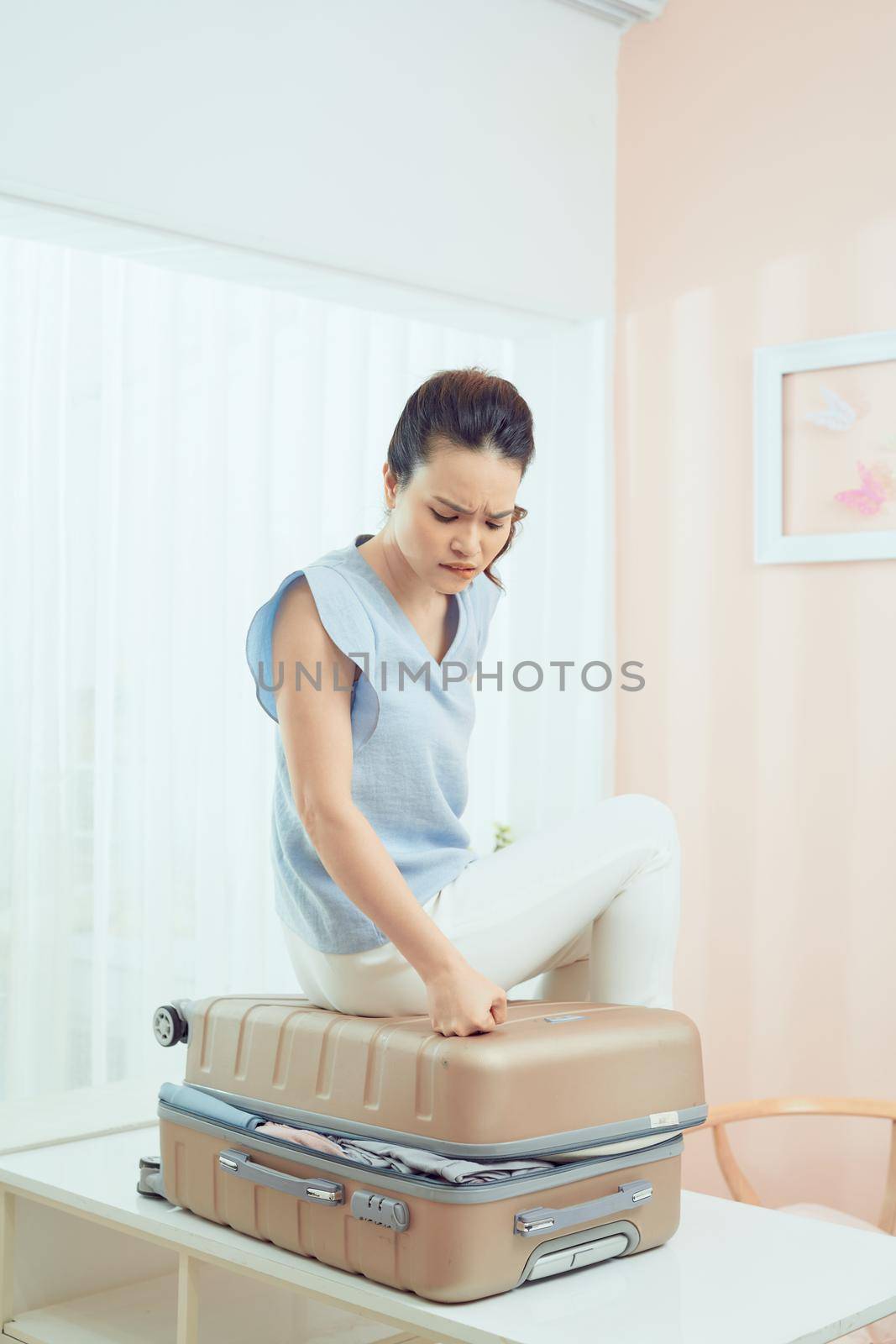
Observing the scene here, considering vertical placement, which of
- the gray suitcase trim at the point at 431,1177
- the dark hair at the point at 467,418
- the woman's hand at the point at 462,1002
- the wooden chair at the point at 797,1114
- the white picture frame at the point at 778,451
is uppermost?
the white picture frame at the point at 778,451

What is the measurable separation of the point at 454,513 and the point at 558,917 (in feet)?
1.31

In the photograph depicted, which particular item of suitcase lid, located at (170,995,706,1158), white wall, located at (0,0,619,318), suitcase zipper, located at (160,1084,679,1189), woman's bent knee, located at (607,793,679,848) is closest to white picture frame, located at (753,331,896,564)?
white wall, located at (0,0,619,318)

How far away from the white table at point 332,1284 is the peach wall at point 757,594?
1014mm

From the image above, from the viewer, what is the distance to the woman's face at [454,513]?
4.31 feet

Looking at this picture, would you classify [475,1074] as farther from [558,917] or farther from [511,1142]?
[558,917]

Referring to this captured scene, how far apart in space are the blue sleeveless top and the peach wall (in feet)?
3.83

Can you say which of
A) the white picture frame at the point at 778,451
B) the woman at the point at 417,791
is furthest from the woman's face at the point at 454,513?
the white picture frame at the point at 778,451

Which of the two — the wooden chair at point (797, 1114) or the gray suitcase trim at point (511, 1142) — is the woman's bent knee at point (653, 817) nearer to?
the gray suitcase trim at point (511, 1142)

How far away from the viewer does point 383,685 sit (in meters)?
1.34

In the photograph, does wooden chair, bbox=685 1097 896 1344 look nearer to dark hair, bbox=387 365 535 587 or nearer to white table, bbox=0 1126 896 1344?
white table, bbox=0 1126 896 1344

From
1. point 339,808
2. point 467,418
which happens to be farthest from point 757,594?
point 339,808

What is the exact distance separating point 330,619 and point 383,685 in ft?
0.30

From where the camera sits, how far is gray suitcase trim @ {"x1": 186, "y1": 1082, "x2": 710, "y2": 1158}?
1.15 meters

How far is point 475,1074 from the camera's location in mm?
1141
